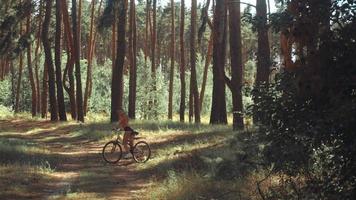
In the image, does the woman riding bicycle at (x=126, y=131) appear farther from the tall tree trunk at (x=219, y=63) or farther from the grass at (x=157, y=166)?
the tall tree trunk at (x=219, y=63)

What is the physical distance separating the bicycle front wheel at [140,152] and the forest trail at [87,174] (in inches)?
8.3

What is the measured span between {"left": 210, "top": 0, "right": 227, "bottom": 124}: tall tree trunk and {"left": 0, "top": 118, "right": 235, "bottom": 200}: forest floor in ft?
4.92

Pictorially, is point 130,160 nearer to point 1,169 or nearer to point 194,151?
point 194,151

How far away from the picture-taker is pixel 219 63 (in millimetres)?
20734

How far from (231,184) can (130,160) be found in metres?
6.90

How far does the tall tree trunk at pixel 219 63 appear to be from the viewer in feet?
67.6

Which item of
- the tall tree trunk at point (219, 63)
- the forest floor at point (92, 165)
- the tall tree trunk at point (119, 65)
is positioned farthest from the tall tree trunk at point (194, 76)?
the forest floor at point (92, 165)

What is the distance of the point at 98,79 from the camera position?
5000 cm

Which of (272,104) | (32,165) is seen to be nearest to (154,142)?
(32,165)

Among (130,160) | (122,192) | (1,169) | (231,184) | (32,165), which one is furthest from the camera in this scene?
(130,160)

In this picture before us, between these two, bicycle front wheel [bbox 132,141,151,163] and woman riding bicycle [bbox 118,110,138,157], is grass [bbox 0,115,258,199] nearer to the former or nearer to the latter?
bicycle front wheel [bbox 132,141,151,163]

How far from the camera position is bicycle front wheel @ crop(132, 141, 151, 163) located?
51.2ft

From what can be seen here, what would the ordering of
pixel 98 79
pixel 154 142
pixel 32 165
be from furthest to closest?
pixel 98 79 → pixel 154 142 → pixel 32 165

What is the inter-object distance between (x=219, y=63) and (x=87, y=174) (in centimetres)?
898
